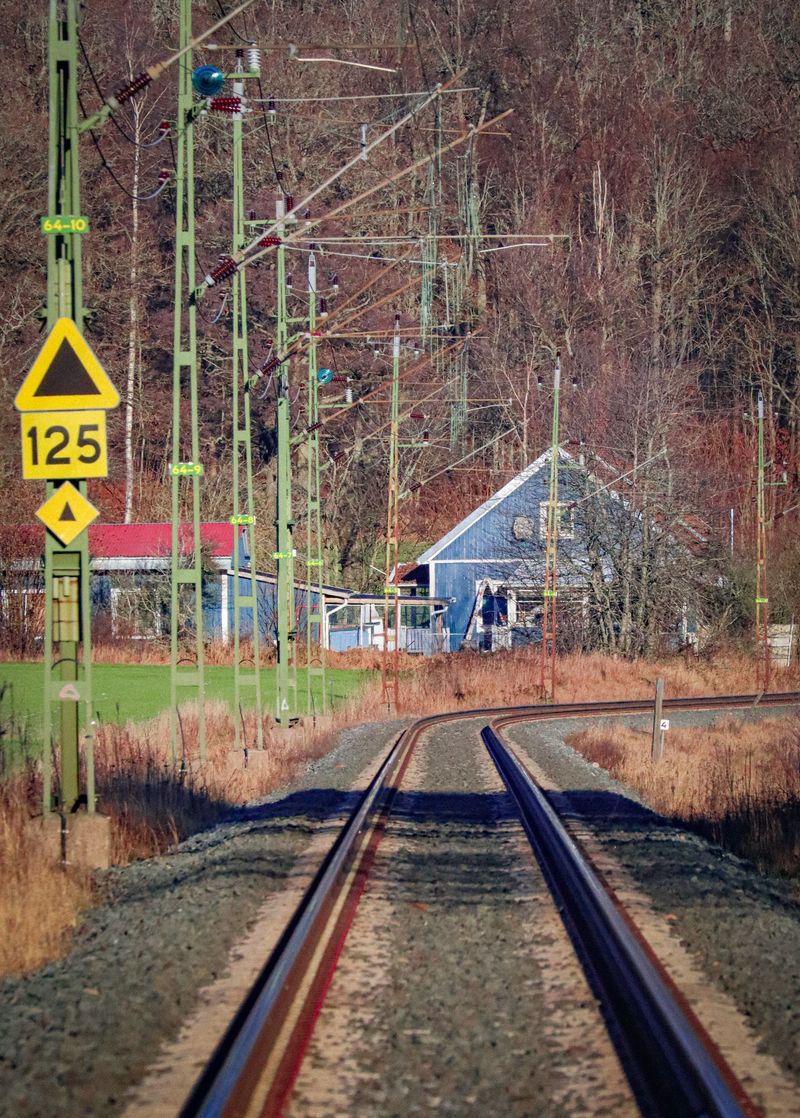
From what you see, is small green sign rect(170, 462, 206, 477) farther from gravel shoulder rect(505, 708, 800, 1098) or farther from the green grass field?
gravel shoulder rect(505, 708, 800, 1098)

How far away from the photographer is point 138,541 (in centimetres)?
5191

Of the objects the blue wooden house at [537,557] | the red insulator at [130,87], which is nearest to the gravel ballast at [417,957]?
the red insulator at [130,87]

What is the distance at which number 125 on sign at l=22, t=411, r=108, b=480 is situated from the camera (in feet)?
35.0

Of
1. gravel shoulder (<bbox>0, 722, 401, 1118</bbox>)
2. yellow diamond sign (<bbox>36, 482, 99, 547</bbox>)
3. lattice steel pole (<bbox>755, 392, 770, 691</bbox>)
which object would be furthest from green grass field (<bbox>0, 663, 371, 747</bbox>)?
lattice steel pole (<bbox>755, 392, 770, 691</bbox>)

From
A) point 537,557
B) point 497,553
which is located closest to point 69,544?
point 537,557

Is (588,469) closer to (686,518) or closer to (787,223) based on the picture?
(686,518)

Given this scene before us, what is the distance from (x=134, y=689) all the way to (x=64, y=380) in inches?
1009

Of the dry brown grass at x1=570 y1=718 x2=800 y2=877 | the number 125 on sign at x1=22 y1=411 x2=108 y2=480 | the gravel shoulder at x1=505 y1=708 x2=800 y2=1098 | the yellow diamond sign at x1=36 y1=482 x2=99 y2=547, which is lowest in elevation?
the dry brown grass at x1=570 y1=718 x2=800 y2=877

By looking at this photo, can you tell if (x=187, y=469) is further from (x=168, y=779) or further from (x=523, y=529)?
(x=523, y=529)

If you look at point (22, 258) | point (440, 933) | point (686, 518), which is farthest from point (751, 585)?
point (440, 933)

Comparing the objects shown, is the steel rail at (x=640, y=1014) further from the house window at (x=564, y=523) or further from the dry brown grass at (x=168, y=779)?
the house window at (x=564, y=523)

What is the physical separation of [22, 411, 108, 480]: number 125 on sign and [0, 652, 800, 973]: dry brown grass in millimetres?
2828

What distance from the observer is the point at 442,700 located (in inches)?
1469

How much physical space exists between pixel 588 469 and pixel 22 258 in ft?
72.1
